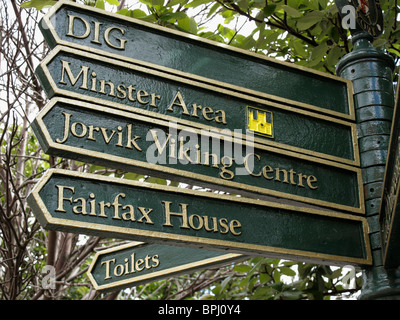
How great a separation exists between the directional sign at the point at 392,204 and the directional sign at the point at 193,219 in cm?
13

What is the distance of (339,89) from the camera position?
2791 millimetres

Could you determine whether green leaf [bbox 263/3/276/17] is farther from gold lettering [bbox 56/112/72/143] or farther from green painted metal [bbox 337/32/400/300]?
gold lettering [bbox 56/112/72/143]

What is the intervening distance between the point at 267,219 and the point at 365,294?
56 centimetres

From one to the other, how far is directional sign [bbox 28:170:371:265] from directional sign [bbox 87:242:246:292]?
416mm

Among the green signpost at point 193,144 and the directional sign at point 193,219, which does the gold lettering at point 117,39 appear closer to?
the green signpost at point 193,144

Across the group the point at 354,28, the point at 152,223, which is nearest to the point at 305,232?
the point at 152,223

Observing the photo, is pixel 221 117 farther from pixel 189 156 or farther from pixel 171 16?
pixel 171 16

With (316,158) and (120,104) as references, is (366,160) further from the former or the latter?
(120,104)

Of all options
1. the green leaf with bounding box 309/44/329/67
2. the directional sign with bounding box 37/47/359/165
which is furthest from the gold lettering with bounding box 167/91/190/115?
the green leaf with bounding box 309/44/329/67

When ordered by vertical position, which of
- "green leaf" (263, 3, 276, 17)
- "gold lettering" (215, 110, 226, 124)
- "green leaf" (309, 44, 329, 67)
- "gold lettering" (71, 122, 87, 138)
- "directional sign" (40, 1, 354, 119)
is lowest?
"gold lettering" (71, 122, 87, 138)

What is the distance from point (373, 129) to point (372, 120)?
2.1 inches

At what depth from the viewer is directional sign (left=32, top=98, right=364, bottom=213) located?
2.09m

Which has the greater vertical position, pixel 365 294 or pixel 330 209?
pixel 330 209
